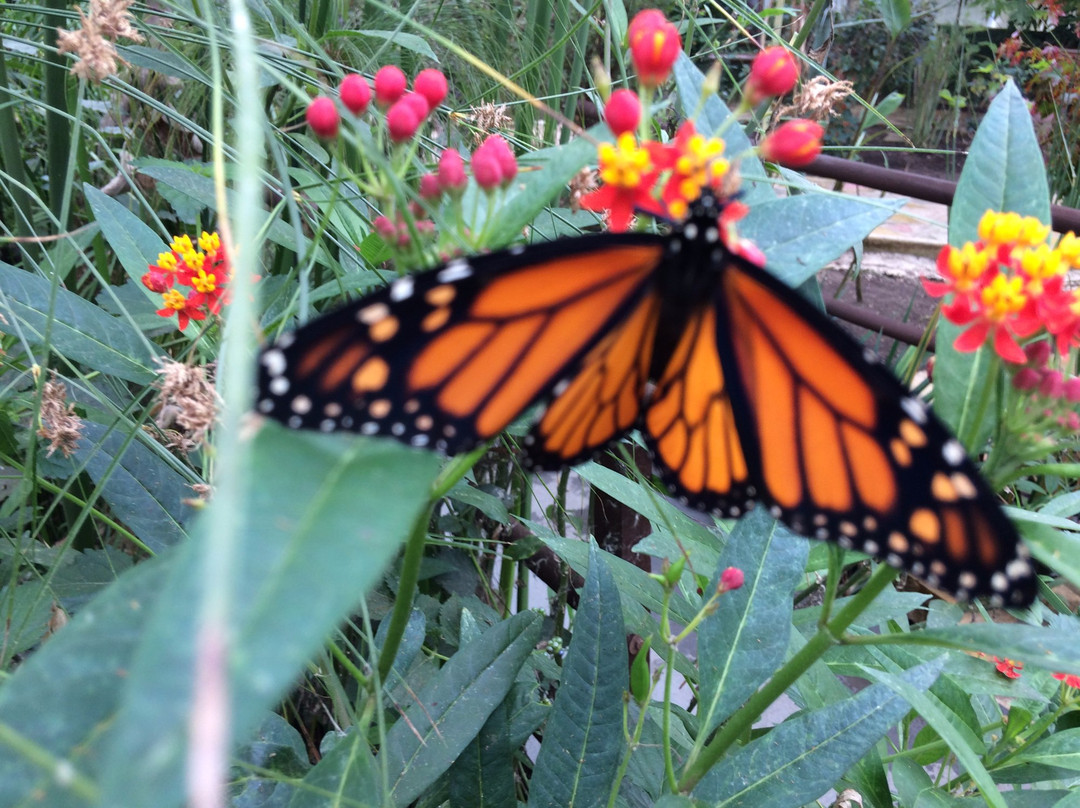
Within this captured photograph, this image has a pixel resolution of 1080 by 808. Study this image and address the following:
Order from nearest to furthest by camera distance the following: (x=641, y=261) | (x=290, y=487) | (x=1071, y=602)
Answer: (x=290, y=487) < (x=641, y=261) < (x=1071, y=602)

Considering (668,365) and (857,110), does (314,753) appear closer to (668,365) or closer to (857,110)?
(668,365)

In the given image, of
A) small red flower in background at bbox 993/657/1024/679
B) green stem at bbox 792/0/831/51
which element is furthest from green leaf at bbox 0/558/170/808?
green stem at bbox 792/0/831/51

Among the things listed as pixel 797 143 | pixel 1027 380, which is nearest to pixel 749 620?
pixel 1027 380

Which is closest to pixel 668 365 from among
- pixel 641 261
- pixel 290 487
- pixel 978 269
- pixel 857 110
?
pixel 641 261

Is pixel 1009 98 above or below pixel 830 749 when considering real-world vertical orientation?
above

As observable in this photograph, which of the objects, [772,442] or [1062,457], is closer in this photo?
[772,442]

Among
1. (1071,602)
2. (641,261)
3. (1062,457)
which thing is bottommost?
(1071,602)

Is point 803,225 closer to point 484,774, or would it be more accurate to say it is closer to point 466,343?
point 466,343
